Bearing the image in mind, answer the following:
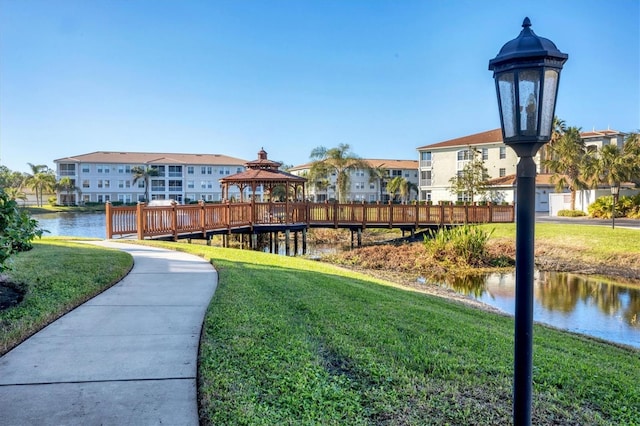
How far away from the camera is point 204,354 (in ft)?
13.1

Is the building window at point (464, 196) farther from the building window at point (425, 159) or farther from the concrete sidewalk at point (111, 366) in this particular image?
the concrete sidewalk at point (111, 366)

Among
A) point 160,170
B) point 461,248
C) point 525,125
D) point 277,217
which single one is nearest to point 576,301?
point 461,248

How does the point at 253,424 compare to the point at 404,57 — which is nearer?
the point at 253,424

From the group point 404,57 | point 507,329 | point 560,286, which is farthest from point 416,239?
point 507,329

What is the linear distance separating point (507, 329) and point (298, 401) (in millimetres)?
3901

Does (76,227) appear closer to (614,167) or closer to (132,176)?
(614,167)

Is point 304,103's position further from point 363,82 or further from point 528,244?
point 528,244

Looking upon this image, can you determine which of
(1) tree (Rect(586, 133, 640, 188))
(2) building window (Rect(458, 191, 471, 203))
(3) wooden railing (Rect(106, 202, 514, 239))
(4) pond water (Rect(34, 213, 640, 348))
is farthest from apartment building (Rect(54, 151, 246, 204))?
(4) pond water (Rect(34, 213, 640, 348))

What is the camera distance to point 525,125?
89.3 inches

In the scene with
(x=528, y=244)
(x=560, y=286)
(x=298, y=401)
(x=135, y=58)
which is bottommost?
(x=560, y=286)

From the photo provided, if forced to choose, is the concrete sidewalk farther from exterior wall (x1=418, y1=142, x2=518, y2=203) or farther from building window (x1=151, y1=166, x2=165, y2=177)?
building window (x1=151, y1=166, x2=165, y2=177)

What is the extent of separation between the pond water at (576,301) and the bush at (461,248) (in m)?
1.71

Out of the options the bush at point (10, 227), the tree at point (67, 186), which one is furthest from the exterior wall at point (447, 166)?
the tree at point (67, 186)

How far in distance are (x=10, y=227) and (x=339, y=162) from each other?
43.6 meters
